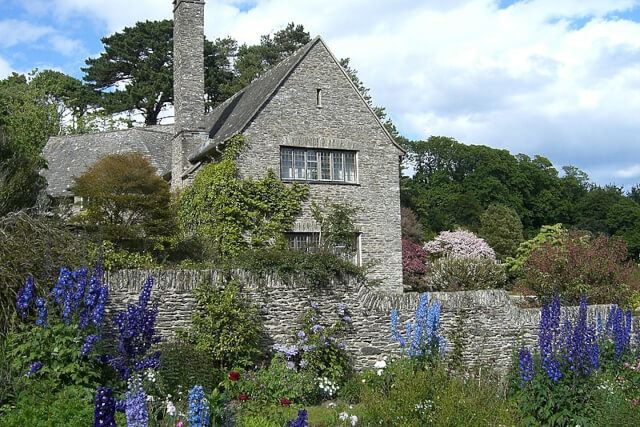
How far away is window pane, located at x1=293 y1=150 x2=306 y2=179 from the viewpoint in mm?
18797

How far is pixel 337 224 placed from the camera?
61.3ft

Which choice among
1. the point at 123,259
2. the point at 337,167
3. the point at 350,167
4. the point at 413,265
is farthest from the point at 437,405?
the point at 413,265

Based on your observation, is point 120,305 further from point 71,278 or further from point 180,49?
point 180,49

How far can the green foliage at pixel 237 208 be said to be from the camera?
1714 cm

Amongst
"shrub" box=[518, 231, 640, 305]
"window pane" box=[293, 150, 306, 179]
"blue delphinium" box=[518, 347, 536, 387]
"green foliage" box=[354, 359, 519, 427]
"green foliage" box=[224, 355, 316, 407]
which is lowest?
"green foliage" box=[224, 355, 316, 407]

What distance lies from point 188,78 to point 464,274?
12168mm

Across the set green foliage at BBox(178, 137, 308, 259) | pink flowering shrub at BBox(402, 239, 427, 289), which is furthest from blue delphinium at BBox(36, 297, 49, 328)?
pink flowering shrub at BBox(402, 239, 427, 289)

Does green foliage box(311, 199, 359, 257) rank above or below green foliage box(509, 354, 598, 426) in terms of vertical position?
above

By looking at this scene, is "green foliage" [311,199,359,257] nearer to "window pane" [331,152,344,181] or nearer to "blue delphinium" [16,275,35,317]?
"window pane" [331,152,344,181]

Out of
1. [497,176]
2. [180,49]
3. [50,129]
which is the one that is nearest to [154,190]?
[180,49]

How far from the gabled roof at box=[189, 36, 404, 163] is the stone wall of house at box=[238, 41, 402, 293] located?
175 mm

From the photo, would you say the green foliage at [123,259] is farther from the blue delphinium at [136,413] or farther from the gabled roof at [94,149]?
the gabled roof at [94,149]

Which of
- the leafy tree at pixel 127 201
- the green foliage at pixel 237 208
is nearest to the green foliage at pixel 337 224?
the green foliage at pixel 237 208

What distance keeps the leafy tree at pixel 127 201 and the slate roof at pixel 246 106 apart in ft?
8.14
